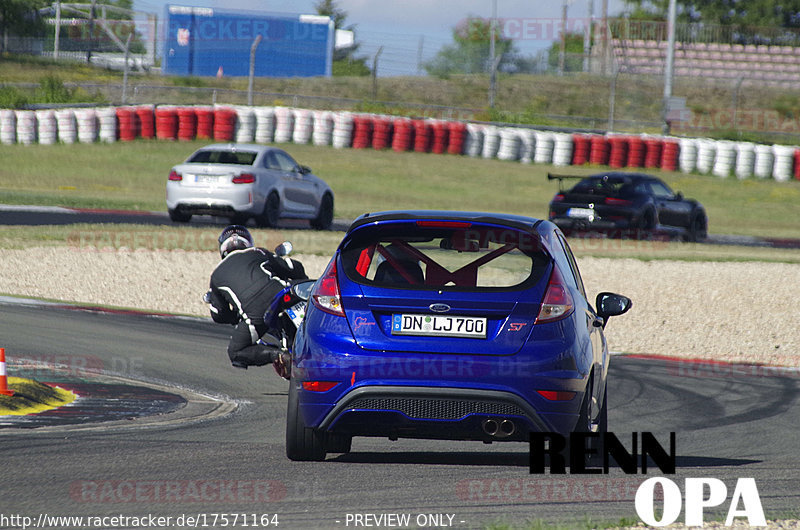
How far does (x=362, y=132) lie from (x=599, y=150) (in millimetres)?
6897

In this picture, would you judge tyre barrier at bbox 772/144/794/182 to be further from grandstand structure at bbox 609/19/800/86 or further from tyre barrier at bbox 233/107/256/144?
grandstand structure at bbox 609/19/800/86

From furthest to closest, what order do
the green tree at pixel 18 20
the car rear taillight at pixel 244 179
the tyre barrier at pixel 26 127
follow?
1. the green tree at pixel 18 20
2. the tyre barrier at pixel 26 127
3. the car rear taillight at pixel 244 179

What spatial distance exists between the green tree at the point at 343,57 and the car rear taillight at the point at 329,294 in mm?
42349

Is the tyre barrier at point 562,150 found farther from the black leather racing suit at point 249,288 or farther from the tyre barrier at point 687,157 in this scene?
the black leather racing suit at point 249,288

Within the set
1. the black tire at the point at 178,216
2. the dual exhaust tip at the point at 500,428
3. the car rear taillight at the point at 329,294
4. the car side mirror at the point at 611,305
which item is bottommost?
the black tire at the point at 178,216

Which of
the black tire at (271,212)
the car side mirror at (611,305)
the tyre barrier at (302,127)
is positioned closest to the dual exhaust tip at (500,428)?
the car side mirror at (611,305)

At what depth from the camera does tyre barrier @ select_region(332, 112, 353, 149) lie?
34875 millimetres

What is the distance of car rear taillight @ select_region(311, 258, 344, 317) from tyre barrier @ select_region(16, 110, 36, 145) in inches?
1140

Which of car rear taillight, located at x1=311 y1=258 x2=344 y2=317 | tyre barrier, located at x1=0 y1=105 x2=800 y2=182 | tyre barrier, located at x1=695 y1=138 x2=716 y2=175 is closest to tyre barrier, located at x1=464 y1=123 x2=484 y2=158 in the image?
tyre barrier, located at x1=0 y1=105 x2=800 y2=182

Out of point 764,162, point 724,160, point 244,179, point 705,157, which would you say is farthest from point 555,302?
point 764,162

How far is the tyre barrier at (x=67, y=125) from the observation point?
33.3 meters

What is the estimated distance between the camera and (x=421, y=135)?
116 ft

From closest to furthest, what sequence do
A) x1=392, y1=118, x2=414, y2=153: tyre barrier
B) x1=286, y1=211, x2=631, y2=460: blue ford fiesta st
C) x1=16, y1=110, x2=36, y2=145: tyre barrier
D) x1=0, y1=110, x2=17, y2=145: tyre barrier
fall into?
x1=286, y1=211, x2=631, y2=460: blue ford fiesta st, x1=0, y1=110, x2=17, y2=145: tyre barrier, x1=16, y1=110, x2=36, y2=145: tyre barrier, x1=392, y1=118, x2=414, y2=153: tyre barrier

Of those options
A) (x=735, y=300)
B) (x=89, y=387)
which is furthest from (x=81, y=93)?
(x=89, y=387)
